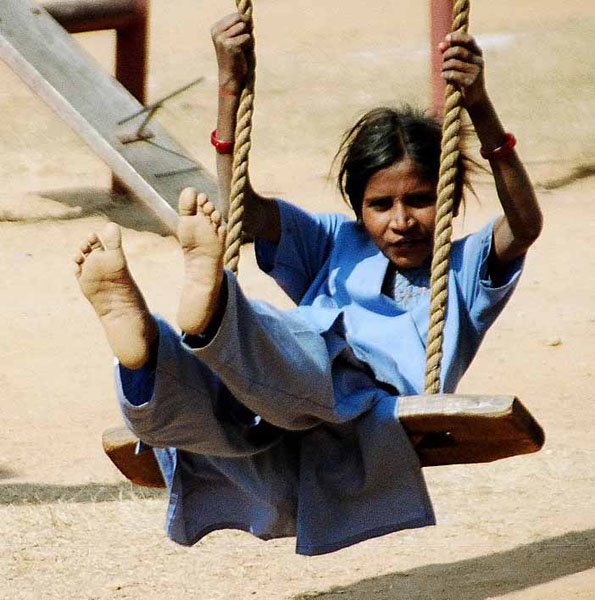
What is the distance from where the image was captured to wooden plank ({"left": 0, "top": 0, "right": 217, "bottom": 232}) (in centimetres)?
611

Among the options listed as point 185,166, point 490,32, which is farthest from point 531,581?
point 490,32

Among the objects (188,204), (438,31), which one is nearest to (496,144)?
(188,204)

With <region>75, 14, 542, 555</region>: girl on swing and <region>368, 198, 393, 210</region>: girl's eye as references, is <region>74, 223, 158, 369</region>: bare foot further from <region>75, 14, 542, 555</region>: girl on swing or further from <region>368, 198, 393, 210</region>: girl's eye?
<region>368, 198, 393, 210</region>: girl's eye

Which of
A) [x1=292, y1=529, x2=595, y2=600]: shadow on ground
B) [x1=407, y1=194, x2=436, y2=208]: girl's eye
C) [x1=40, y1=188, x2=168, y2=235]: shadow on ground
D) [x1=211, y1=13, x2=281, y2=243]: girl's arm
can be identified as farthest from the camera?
[x1=40, y1=188, x2=168, y2=235]: shadow on ground

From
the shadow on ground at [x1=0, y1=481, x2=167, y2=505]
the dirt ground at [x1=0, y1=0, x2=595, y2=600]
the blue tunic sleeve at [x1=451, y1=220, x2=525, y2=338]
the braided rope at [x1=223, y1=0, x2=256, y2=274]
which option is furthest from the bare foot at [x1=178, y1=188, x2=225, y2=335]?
the shadow on ground at [x1=0, y1=481, x2=167, y2=505]

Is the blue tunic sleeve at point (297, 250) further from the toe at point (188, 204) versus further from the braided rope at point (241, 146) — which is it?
the toe at point (188, 204)

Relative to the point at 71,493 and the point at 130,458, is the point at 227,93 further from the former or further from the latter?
the point at 71,493

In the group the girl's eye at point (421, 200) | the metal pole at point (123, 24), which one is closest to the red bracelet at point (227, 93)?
the girl's eye at point (421, 200)

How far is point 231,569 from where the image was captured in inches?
158

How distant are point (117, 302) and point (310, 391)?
1.44ft

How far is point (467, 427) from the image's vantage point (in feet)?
8.79

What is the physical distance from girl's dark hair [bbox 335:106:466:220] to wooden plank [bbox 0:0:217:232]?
9.14 feet

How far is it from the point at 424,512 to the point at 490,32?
862 centimetres

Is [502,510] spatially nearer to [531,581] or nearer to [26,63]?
[531,581]
